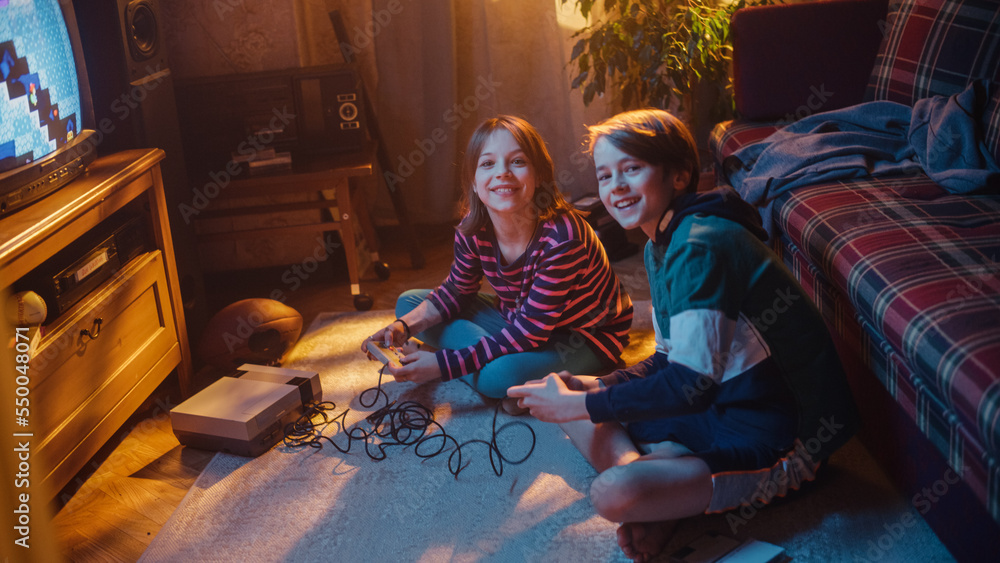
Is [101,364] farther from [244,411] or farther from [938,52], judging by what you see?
[938,52]

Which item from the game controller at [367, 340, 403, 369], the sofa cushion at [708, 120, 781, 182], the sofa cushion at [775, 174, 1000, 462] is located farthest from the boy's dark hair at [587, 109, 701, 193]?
the sofa cushion at [708, 120, 781, 182]

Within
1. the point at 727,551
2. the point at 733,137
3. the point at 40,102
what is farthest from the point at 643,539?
the point at 40,102

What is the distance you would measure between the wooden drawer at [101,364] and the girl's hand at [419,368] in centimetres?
61

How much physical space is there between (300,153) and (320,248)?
0.39 m

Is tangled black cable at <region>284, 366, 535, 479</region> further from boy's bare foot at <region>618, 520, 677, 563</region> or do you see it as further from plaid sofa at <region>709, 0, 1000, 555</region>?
plaid sofa at <region>709, 0, 1000, 555</region>

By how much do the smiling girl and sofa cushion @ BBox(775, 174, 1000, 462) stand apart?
0.47m

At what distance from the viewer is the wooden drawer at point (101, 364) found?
1464 mm

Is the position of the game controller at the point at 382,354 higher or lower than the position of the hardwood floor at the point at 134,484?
higher

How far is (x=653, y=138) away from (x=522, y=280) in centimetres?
61

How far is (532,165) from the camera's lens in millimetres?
1721

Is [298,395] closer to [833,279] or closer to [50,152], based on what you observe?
[50,152]

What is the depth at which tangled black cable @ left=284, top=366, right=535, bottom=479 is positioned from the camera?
5.34ft

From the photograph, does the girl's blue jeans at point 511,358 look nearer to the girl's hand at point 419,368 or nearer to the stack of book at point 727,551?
the girl's hand at point 419,368

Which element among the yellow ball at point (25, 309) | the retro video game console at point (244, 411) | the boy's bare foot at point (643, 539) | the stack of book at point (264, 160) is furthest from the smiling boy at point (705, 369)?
the stack of book at point (264, 160)
